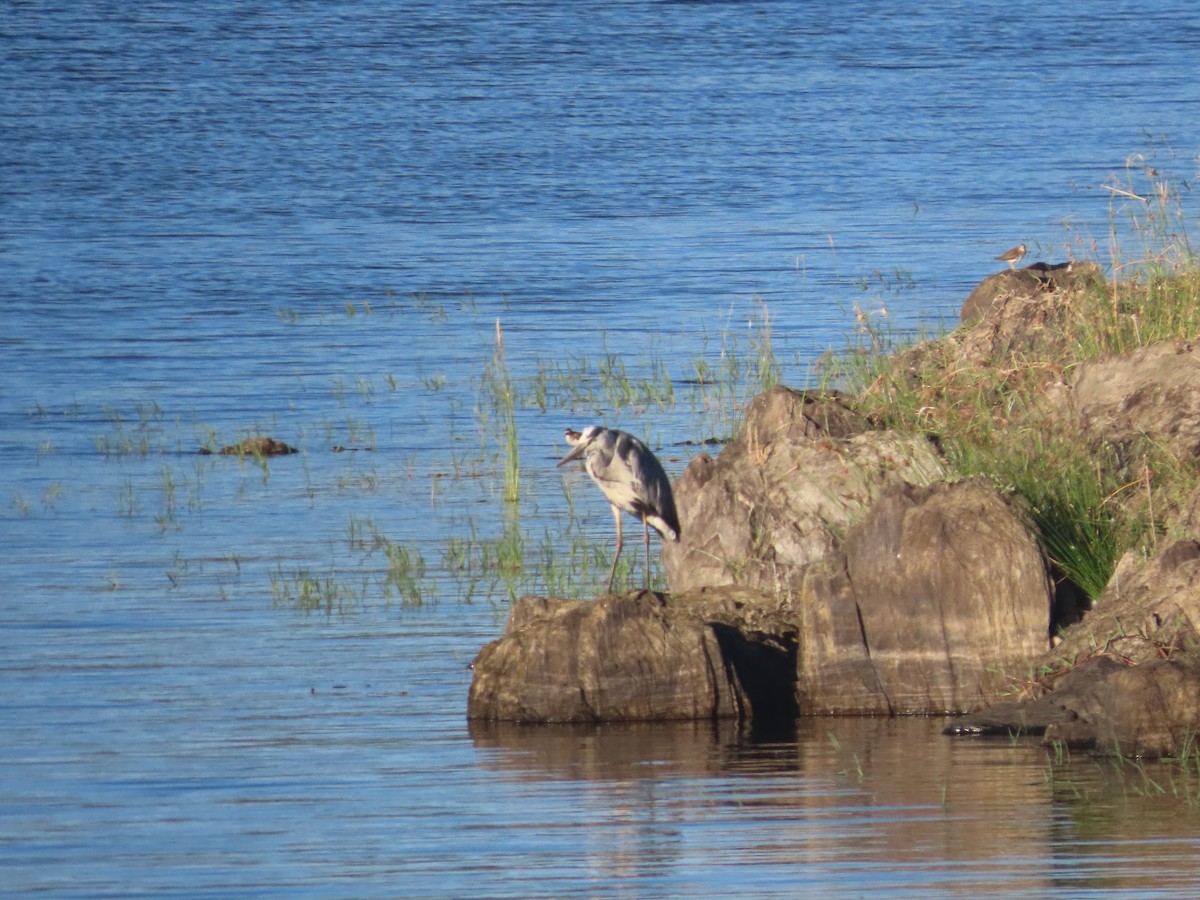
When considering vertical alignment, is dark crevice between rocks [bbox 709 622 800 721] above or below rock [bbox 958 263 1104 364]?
below

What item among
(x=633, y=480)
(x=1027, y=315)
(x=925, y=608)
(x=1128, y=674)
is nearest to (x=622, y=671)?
(x=925, y=608)

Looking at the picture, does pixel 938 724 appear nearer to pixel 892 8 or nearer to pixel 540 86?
pixel 540 86

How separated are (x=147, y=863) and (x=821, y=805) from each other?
226 cm

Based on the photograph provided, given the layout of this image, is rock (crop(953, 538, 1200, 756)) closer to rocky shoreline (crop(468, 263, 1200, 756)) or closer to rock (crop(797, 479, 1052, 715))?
rocky shoreline (crop(468, 263, 1200, 756))

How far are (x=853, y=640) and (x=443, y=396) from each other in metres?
10.4

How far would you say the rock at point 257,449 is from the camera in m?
17.5

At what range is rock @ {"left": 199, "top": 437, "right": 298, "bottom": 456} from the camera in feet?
57.4

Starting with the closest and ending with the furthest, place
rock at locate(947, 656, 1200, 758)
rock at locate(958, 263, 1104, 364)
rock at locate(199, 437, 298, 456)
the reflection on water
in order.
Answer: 1. the reflection on water
2. rock at locate(947, 656, 1200, 758)
3. rock at locate(958, 263, 1104, 364)
4. rock at locate(199, 437, 298, 456)

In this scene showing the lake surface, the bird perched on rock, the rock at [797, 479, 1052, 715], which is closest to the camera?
the lake surface

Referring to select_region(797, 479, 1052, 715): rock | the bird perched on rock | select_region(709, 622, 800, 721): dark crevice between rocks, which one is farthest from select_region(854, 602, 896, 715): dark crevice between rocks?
the bird perched on rock

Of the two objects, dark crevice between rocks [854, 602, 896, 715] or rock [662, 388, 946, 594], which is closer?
dark crevice between rocks [854, 602, 896, 715]

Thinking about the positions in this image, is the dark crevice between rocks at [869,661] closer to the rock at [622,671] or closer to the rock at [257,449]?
the rock at [622,671]

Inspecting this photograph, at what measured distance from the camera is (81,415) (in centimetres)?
1953

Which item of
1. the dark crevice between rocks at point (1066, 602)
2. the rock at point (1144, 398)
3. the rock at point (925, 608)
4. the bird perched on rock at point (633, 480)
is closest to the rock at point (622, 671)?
the rock at point (925, 608)
